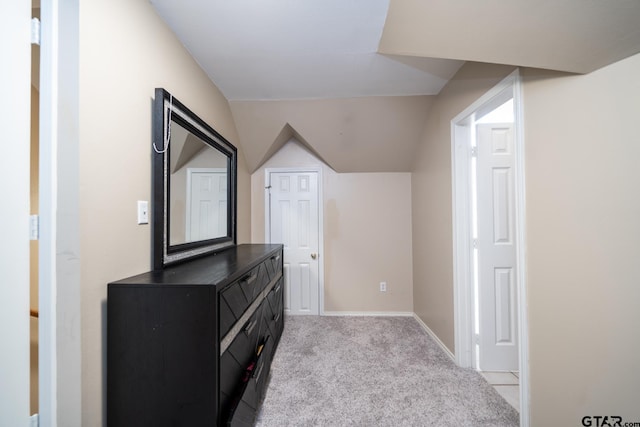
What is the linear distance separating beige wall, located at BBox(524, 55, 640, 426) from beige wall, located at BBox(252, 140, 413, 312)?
174cm

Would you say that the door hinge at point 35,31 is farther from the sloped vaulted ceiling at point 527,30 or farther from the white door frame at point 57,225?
the sloped vaulted ceiling at point 527,30

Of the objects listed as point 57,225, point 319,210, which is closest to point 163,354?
point 57,225

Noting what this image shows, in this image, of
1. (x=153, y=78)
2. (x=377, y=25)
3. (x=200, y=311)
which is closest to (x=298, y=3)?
(x=377, y=25)

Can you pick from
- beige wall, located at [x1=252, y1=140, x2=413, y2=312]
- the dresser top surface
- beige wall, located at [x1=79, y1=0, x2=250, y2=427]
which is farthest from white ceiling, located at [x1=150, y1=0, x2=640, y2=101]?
the dresser top surface

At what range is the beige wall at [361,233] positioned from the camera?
2973mm

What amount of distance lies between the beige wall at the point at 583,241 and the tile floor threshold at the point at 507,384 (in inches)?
16.5

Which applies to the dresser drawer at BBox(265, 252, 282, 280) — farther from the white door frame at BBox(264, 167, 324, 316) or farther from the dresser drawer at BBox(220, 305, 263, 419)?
the white door frame at BBox(264, 167, 324, 316)

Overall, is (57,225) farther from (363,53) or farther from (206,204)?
(363,53)

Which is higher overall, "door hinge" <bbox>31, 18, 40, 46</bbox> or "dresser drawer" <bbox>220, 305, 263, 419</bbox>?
"door hinge" <bbox>31, 18, 40, 46</bbox>

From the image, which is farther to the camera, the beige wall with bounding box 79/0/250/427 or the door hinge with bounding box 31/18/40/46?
the beige wall with bounding box 79/0/250/427

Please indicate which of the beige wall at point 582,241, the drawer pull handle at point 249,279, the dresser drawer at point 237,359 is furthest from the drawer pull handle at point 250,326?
the beige wall at point 582,241

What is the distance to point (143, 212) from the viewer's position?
1.23 metres

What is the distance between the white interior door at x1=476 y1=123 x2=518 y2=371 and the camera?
1881 millimetres

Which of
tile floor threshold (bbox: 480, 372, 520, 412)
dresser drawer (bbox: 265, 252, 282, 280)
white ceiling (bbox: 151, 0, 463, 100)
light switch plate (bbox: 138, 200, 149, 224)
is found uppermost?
white ceiling (bbox: 151, 0, 463, 100)
